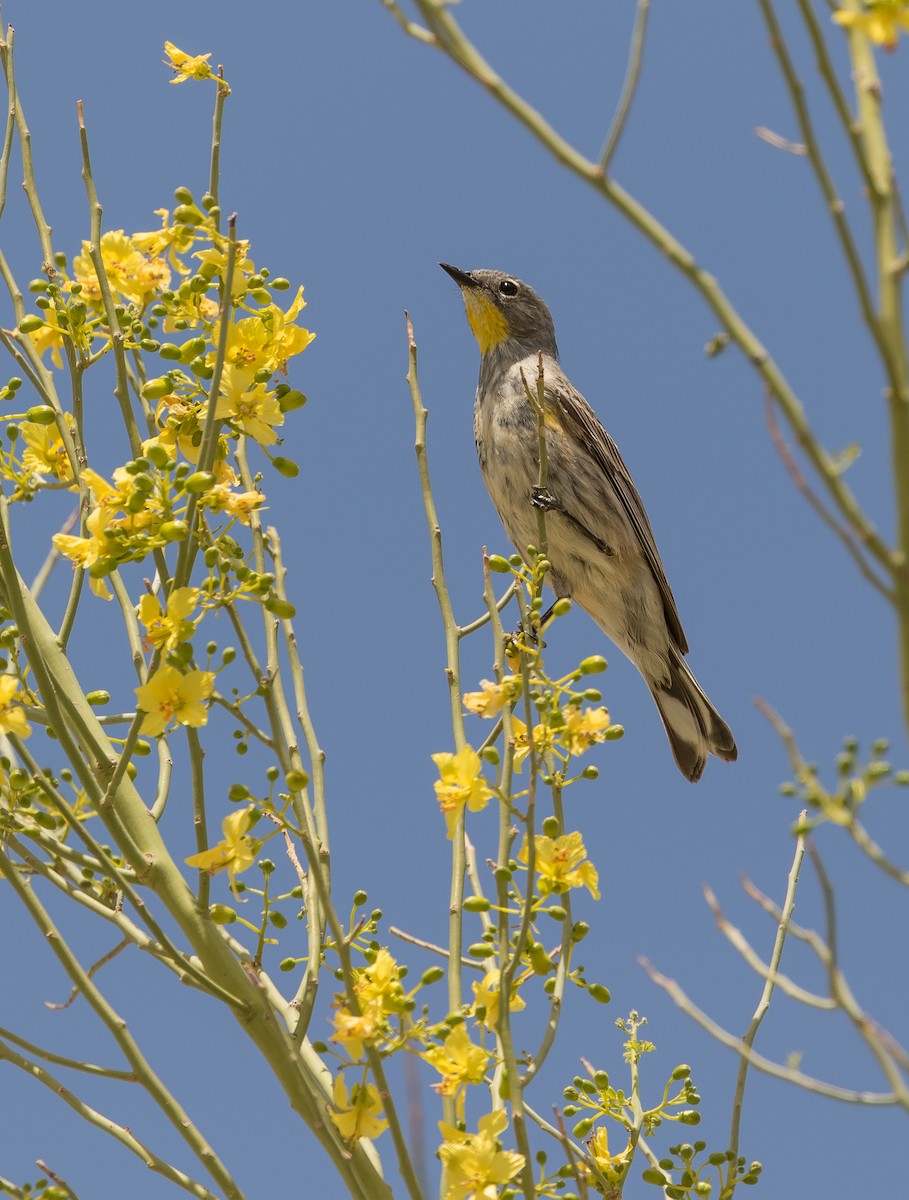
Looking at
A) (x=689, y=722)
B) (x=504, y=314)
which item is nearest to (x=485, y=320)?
(x=504, y=314)

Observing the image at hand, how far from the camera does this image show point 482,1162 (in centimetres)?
258

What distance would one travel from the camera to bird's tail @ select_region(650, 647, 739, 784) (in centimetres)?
729

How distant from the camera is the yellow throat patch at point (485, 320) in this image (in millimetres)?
8633

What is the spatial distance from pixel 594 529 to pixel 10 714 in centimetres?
502

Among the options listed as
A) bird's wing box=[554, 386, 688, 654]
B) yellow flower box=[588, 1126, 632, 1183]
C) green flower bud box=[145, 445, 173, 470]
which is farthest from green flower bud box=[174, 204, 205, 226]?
bird's wing box=[554, 386, 688, 654]

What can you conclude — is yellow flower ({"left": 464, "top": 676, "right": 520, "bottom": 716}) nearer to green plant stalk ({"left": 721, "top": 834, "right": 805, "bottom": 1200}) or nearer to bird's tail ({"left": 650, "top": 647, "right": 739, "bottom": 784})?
green plant stalk ({"left": 721, "top": 834, "right": 805, "bottom": 1200})

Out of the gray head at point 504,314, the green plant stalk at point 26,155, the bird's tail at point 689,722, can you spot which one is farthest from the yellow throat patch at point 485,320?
the green plant stalk at point 26,155

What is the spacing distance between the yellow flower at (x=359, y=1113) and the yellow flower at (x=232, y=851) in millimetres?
505

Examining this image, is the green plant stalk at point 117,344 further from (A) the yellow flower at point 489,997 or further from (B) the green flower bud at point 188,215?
(A) the yellow flower at point 489,997

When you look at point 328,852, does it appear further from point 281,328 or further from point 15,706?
point 281,328

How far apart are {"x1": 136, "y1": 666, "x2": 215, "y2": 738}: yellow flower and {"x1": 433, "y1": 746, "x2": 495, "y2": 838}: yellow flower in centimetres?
51

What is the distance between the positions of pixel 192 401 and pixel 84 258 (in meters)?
0.92

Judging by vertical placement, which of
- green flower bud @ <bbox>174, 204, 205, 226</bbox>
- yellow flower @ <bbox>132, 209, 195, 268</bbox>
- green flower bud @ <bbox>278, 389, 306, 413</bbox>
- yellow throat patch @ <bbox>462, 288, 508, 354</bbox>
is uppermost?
yellow throat patch @ <bbox>462, 288, 508, 354</bbox>

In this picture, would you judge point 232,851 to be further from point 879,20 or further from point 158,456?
point 879,20
